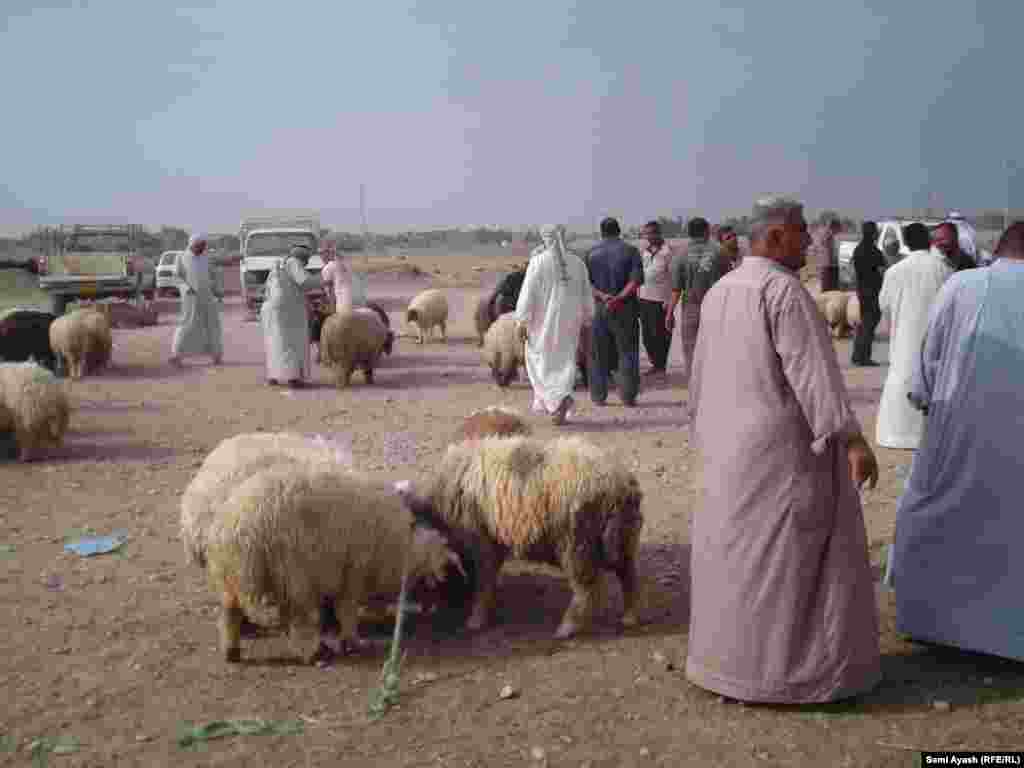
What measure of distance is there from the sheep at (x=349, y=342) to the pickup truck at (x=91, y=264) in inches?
469

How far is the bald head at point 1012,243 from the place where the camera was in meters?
4.25

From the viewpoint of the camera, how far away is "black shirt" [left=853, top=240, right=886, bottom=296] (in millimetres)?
13102

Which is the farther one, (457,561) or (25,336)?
(25,336)

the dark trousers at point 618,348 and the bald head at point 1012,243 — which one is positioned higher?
the bald head at point 1012,243

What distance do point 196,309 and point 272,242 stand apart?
300 inches

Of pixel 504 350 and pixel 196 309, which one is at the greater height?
pixel 196 309

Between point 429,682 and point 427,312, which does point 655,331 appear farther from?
point 429,682

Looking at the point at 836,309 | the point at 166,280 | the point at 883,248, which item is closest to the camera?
the point at 836,309

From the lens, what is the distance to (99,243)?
25469 mm

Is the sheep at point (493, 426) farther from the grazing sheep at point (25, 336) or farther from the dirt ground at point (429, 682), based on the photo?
the grazing sheep at point (25, 336)

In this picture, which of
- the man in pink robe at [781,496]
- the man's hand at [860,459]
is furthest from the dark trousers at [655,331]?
the man's hand at [860,459]

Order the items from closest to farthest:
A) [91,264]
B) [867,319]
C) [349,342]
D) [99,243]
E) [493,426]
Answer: [493,426] → [349,342] → [867,319] → [91,264] → [99,243]

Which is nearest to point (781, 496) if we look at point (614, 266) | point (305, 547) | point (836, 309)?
point (305, 547)

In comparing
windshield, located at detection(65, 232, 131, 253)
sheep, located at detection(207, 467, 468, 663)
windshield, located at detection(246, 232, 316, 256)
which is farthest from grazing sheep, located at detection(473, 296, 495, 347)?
windshield, located at detection(65, 232, 131, 253)
